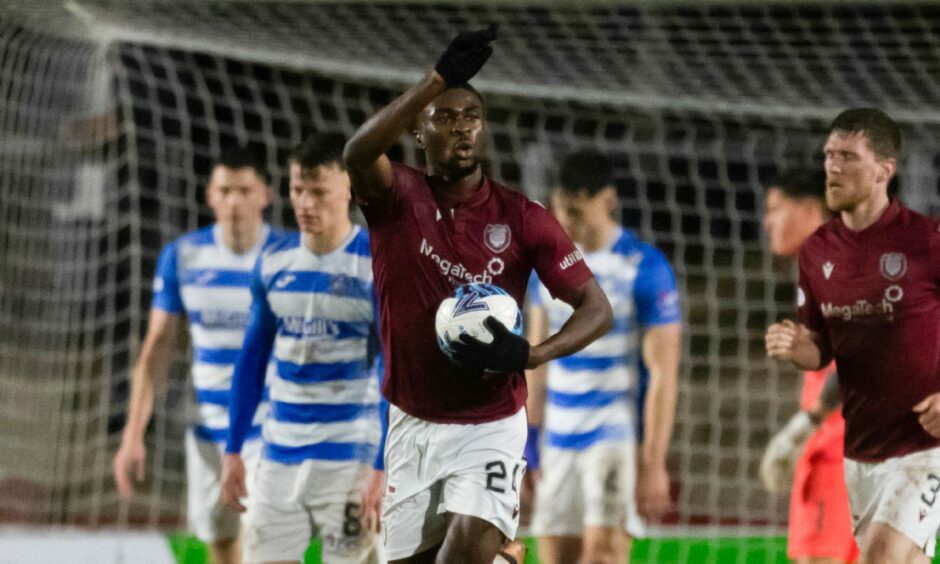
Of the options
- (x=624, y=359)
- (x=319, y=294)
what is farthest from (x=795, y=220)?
(x=319, y=294)

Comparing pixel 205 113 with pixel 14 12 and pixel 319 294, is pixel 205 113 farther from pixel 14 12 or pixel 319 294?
pixel 319 294

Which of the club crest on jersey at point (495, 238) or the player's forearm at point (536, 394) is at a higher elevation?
the club crest on jersey at point (495, 238)

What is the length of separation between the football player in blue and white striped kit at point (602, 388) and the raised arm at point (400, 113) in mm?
2296

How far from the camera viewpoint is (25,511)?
8.29m

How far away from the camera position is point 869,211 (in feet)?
16.1

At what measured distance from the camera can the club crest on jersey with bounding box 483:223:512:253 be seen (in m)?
4.20

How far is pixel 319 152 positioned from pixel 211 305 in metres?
1.29

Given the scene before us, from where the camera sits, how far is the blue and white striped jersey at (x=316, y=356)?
5301 mm

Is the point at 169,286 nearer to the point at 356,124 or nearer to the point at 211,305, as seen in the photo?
the point at 211,305

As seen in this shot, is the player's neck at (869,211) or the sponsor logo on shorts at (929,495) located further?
the player's neck at (869,211)

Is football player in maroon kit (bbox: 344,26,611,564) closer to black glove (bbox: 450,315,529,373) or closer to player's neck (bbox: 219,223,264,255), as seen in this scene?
black glove (bbox: 450,315,529,373)

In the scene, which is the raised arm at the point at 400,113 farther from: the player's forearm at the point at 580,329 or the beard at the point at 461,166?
the player's forearm at the point at 580,329

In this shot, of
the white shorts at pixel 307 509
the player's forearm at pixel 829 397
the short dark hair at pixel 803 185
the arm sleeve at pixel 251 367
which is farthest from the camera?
the short dark hair at pixel 803 185

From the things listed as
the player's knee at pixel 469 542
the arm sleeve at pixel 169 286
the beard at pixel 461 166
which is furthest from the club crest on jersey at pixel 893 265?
the arm sleeve at pixel 169 286
